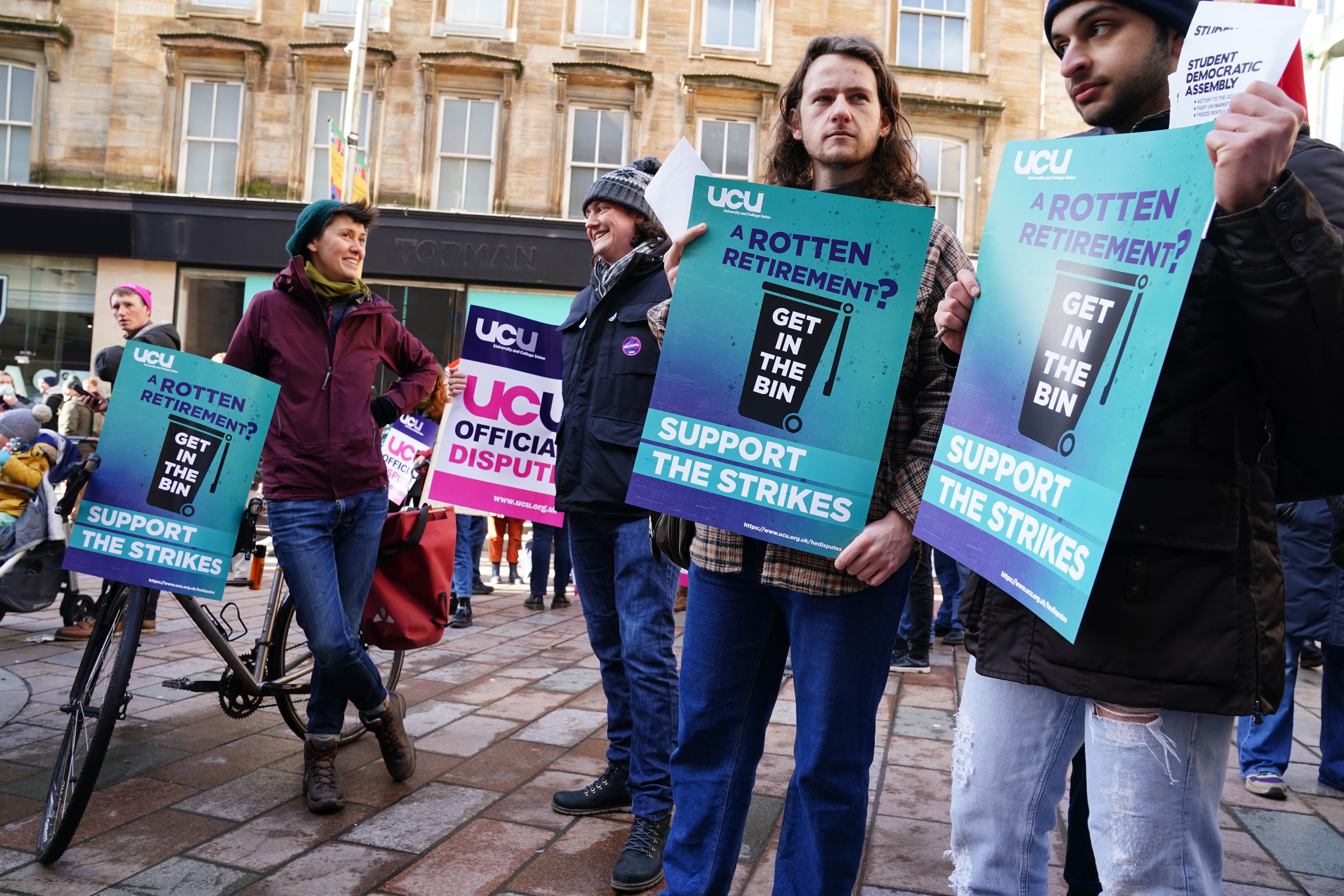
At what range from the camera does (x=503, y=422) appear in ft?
15.2

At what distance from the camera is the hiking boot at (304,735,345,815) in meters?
3.29

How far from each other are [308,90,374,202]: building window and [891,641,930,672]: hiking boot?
1343 cm

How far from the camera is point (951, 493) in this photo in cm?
174

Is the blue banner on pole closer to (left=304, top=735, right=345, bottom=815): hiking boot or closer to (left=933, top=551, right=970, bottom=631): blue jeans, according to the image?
(left=304, top=735, right=345, bottom=815): hiking boot

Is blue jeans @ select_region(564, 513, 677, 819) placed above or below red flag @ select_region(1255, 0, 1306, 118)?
below

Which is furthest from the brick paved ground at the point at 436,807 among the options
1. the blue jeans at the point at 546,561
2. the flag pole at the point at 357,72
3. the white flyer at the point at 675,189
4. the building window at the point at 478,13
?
the building window at the point at 478,13

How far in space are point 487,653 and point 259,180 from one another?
13.1 meters

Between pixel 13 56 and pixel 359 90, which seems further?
pixel 13 56

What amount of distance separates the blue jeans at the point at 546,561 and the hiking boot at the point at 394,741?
423 centimetres

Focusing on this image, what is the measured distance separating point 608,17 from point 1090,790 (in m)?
17.1

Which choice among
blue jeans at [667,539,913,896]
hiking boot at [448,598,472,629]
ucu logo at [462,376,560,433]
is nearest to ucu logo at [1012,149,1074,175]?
blue jeans at [667,539,913,896]

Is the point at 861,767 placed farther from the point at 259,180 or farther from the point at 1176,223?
the point at 259,180

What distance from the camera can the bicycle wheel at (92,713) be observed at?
9.43 feet

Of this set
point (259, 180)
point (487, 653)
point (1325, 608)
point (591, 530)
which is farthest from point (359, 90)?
point (1325, 608)
